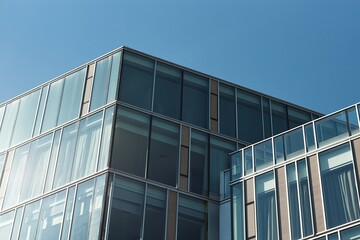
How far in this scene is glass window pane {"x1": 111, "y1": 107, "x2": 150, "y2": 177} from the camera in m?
32.3

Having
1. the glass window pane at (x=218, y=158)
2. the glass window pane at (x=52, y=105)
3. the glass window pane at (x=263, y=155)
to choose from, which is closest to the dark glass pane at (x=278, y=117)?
the glass window pane at (x=218, y=158)

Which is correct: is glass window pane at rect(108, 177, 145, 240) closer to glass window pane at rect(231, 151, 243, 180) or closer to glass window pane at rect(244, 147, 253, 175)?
glass window pane at rect(231, 151, 243, 180)

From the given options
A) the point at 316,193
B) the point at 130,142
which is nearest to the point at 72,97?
the point at 130,142

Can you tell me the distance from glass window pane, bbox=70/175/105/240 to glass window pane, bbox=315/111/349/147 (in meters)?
9.37

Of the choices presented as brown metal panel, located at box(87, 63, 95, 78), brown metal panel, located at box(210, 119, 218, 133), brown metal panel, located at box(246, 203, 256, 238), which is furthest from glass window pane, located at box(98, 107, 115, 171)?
brown metal panel, located at box(246, 203, 256, 238)

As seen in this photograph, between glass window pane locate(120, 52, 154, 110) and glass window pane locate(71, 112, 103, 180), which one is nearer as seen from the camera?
glass window pane locate(71, 112, 103, 180)

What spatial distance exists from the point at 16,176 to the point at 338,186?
53.7ft

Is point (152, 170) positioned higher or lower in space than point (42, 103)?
lower

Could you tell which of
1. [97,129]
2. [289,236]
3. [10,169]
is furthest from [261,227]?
[10,169]

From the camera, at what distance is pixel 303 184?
2908 centimetres

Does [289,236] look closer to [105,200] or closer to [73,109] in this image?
[105,200]

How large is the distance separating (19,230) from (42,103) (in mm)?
7312

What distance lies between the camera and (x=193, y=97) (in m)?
36.9

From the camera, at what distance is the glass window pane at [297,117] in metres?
39.8
